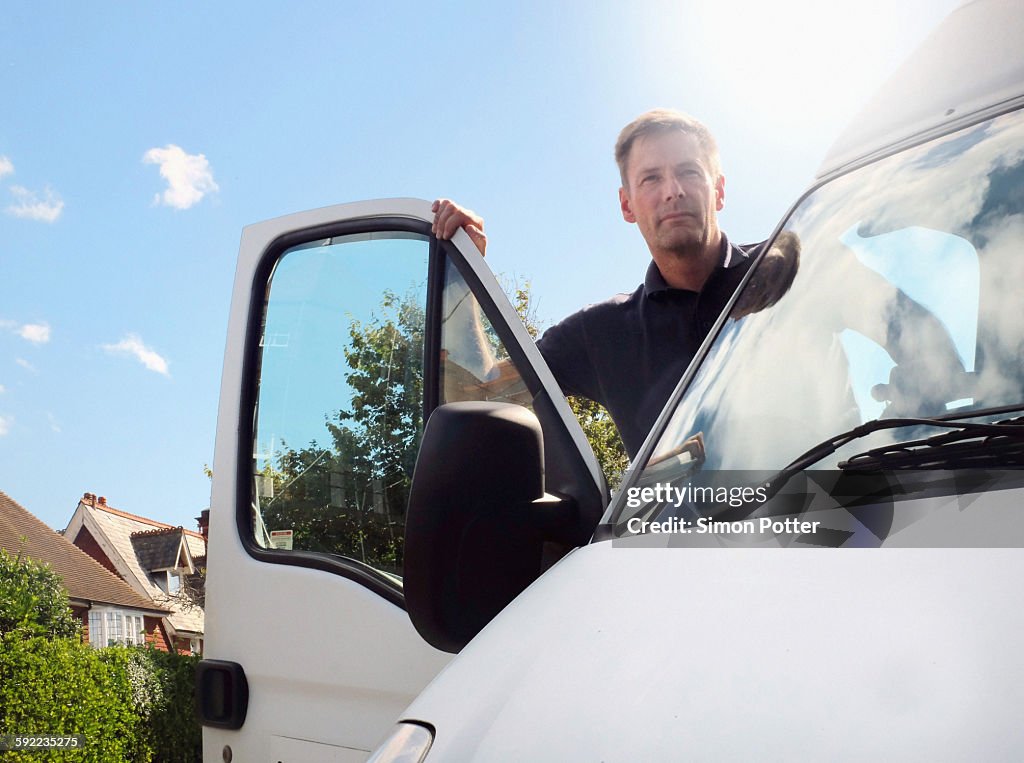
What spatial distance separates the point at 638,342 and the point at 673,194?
497mm

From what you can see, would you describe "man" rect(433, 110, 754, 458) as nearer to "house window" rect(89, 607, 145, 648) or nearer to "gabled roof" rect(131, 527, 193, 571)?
"house window" rect(89, 607, 145, 648)

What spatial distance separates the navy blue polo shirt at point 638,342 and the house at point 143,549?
42098 mm

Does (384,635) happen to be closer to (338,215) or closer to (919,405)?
(338,215)

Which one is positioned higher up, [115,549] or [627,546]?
[115,549]

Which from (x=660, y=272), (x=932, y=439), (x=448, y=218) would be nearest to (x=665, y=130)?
(x=660, y=272)

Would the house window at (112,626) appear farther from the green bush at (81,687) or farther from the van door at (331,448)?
the van door at (331,448)

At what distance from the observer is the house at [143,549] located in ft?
140

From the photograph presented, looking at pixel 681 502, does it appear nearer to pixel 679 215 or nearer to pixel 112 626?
pixel 679 215

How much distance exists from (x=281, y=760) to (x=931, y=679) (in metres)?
2.11

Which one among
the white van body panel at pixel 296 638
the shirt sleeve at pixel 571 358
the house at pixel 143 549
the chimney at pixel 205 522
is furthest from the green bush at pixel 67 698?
the house at pixel 143 549

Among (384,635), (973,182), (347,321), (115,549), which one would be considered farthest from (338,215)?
(115,549)

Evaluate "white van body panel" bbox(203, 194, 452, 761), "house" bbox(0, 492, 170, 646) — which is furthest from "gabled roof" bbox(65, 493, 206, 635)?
"white van body panel" bbox(203, 194, 452, 761)

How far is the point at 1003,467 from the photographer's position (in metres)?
1.19

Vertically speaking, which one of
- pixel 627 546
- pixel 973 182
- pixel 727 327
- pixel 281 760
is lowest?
pixel 281 760
